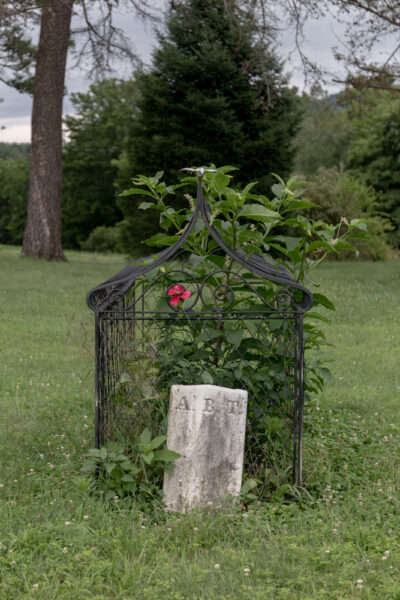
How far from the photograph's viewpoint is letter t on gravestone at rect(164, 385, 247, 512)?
3.28 m

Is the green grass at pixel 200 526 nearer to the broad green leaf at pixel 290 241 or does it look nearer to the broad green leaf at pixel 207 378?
the broad green leaf at pixel 207 378

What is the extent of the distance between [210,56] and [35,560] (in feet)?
52.3

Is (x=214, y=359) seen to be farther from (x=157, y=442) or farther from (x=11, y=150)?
(x=11, y=150)

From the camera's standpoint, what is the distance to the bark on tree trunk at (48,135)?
16.3 m

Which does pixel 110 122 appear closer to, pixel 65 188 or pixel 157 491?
pixel 65 188

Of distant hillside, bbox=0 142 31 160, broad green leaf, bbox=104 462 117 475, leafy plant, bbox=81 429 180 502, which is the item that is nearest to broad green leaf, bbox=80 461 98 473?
leafy plant, bbox=81 429 180 502

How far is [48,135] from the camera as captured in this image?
1669 centimetres

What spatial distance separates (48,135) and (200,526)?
1515 centimetres

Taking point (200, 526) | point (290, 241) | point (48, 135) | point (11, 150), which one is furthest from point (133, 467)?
point (11, 150)

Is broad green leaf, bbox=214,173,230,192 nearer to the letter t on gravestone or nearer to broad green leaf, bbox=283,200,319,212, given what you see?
broad green leaf, bbox=283,200,319,212

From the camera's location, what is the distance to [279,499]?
344cm

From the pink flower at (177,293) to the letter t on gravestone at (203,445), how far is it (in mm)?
502

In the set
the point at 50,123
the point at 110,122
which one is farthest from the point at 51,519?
the point at 110,122

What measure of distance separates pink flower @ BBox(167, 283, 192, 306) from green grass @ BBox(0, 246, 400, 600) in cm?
58
